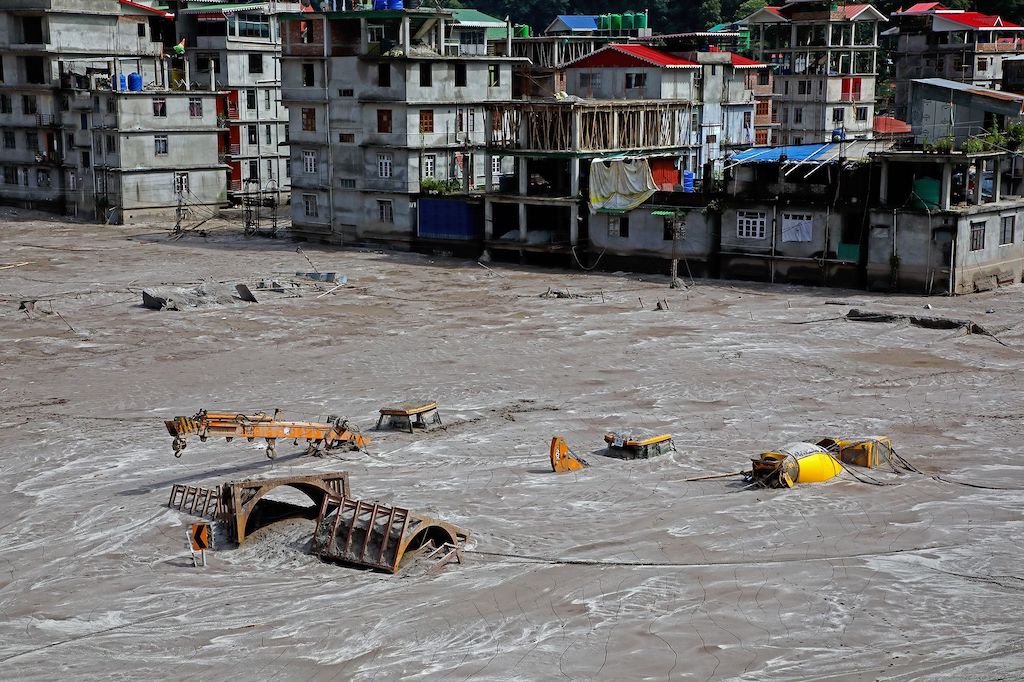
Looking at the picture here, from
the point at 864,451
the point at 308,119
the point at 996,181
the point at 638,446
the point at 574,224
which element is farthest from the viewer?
the point at 308,119

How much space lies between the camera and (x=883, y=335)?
44.5 metres

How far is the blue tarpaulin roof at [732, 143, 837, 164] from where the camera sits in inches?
2191

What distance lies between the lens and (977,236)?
172 feet

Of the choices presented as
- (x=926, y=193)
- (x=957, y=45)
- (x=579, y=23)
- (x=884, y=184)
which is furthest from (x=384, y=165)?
(x=957, y=45)

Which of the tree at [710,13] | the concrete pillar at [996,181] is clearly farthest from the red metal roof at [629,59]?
the tree at [710,13]

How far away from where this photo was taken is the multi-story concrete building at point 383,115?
65.6 metres

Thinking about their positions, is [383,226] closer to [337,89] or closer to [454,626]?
[337,89]

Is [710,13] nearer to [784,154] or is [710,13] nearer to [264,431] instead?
[784,154]

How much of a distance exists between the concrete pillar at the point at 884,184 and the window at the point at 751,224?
5.02m

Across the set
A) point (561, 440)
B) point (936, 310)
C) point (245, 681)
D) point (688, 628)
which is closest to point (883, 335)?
point (936, 310)

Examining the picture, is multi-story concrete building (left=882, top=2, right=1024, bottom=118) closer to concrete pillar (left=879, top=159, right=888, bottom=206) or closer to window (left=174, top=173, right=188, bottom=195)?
concrete pillar (left=879, top=159, right=888, bottom=206)

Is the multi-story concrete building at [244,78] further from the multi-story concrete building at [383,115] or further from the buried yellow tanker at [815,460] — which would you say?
the buried yellow tanker at [815,460]

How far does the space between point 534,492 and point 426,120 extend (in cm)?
4104

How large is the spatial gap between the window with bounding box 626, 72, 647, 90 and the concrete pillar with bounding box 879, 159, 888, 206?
20221mm
